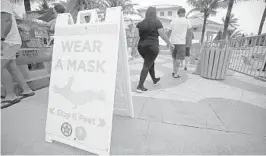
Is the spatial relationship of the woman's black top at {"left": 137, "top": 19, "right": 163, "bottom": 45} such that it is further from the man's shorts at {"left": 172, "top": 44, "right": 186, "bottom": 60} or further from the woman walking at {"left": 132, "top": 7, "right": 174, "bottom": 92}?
the man's shorts at {"left": 172, "top": 44, "right": 186, "bottom": 60}

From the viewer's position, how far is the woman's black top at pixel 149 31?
2908mm

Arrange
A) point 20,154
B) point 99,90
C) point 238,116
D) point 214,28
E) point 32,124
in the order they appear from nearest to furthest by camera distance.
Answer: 1. point 99,90
2. point 20,154
3. point 32,124
4. point 238,116
5. point 214,28

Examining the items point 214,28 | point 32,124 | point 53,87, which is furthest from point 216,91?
point 214,28

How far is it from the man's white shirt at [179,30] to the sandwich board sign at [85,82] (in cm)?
293

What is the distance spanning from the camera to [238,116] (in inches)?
91.5

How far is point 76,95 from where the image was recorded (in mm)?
1479

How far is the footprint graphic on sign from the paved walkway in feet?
1.82

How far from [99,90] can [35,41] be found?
3400mm

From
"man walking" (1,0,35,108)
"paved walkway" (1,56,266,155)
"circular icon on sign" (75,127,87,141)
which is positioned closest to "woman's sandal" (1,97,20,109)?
"man walking" (1,0,35,108)

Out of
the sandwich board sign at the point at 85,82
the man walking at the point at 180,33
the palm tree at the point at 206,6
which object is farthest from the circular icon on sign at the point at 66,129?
the palm tree at the point at 206,6

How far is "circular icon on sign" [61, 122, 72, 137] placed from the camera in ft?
5.03

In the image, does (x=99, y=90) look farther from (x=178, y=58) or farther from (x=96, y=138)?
(x=178, y=58)

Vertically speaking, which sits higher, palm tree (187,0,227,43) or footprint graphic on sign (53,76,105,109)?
palm tree (187,0,227,43)

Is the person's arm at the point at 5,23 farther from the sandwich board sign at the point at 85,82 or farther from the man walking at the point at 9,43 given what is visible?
the sandwich board sign at the point at 85,82
